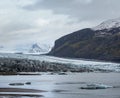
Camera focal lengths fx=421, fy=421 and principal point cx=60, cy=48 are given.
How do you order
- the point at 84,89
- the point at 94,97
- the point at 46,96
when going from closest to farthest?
the point at 94,97
the point at 46,96
the point at 84,89

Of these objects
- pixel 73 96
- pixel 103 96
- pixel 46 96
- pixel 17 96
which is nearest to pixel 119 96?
pixel 103 96

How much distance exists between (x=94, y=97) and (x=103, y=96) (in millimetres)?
3214

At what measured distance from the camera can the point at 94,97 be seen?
89.7 meters

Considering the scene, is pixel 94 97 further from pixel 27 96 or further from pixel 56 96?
pixel 27 96

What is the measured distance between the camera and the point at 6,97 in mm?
91812

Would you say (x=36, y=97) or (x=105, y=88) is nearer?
(x=36, y=97)

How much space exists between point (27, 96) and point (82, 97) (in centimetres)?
1337

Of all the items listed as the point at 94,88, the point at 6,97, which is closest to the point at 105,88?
the point at 94,88

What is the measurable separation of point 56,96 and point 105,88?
83.5 ft

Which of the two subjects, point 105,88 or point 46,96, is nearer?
point 46,96

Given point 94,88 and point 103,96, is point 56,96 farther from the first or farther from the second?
point 94,88

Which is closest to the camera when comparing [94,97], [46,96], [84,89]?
[94,97]

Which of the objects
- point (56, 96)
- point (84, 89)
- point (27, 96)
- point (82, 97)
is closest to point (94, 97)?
point (82, 97)

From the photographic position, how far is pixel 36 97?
93.1m
